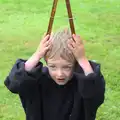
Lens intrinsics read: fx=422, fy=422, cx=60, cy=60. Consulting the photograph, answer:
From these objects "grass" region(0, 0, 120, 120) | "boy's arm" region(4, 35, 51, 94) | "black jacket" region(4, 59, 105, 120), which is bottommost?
"grass" region(0, 0, 120, 120)

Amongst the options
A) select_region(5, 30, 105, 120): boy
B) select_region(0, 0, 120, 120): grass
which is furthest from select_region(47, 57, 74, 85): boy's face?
select_region(0, 0, 120, 120): grass

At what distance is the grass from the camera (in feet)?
15.9

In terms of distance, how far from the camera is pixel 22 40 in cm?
718

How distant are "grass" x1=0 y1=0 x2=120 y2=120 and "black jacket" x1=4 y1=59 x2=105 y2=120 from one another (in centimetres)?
208

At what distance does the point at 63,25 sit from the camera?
25.5 feet

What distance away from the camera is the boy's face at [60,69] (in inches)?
89.7

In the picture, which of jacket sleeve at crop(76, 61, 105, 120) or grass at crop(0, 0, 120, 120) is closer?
jacket sleeve at crop(76, 61, 105, 120)

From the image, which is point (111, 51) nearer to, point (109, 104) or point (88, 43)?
point (88, 43)

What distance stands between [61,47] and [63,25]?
554 cm

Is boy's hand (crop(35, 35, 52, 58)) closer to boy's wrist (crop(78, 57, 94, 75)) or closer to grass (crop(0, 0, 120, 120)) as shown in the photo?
boy's wrist (crop(78, 57, 94, 75))

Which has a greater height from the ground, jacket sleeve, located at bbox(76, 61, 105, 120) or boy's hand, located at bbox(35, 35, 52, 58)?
boy's hand, located at bbox(35, 35, 52, 58)

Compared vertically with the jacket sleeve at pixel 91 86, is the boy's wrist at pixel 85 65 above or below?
above

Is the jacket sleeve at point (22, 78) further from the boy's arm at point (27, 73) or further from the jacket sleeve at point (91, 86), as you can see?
the jacket sleeve at point (91, 86)

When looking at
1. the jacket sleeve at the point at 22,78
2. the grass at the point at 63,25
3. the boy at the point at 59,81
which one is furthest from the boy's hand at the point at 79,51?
the grass at the point at 63,25
